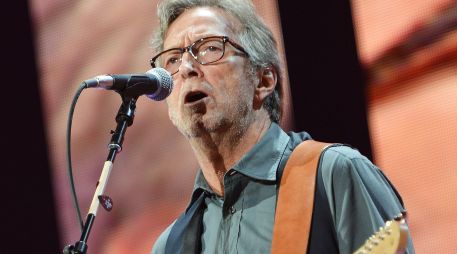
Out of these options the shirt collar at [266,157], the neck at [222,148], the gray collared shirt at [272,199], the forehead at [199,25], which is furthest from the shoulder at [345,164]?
the forehead at [199,25]

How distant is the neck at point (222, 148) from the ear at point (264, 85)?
11cm

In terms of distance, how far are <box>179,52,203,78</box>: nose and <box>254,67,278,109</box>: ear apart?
0.26m

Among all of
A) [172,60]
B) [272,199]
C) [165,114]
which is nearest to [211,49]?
[172,60]

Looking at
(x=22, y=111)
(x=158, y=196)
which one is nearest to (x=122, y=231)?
(x=158, y=196)

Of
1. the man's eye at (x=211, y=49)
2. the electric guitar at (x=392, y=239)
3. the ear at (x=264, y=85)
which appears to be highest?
the man's eye at (x=211, y=49)

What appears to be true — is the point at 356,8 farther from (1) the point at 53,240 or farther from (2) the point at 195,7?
(1) the point at 53,240

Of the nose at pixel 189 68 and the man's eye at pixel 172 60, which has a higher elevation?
the man's eye at pixel 172 60

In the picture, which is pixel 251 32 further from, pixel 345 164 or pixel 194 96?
pixel 345 164

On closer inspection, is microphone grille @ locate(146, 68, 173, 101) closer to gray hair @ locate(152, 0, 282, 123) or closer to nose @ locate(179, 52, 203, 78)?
nose @ locate(179, 52, 203, 78)

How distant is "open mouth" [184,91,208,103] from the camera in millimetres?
2469

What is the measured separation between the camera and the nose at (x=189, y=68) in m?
2.48

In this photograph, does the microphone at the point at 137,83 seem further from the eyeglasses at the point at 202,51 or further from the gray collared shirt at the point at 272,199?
the gray collared shirt at the point at 272,199

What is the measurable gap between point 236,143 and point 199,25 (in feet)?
1.35

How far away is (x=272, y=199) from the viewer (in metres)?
2.36
